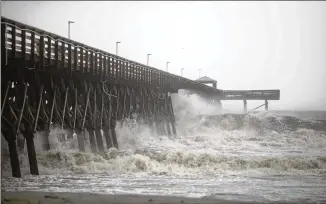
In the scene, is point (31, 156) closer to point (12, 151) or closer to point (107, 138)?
point (12, 151)

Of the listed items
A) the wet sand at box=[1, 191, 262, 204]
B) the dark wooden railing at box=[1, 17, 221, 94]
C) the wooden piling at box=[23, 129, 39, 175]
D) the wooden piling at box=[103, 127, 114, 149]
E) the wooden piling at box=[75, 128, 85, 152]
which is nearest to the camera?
the wet sand at box=[1, 191, 262, 204]

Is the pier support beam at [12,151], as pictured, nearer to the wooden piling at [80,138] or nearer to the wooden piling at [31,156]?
the wooden piling at [31,156]

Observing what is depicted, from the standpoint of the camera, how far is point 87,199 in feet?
25.1

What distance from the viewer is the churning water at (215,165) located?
836 cm

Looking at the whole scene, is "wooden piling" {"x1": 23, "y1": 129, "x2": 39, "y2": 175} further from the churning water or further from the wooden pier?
the churning water

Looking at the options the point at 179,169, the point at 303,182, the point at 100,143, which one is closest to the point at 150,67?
the point at 100,143

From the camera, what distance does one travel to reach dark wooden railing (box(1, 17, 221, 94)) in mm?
9648

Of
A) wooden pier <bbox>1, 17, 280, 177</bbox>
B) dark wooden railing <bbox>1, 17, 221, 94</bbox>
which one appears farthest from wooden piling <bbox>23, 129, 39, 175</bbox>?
dark wooden railing <bbox>1, 17, 221, 94</bbox>

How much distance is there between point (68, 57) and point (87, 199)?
5866 millimetres

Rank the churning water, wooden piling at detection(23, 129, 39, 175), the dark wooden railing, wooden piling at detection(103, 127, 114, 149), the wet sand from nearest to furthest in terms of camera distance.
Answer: the wet sand
the churning water
the dark wooden railing
wooden piling at detection(23, 129, 39, 175)
wooden piling at detection(103, 127, 114, 149)

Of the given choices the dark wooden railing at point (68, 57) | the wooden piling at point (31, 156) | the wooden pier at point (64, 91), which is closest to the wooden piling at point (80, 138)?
the wooden pier at point (64, 91)

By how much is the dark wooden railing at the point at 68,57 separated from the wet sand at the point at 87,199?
3.38 m

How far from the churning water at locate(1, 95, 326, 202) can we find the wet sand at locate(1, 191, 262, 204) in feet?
1.04

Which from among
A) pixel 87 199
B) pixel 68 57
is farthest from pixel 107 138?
pixel 87 199
